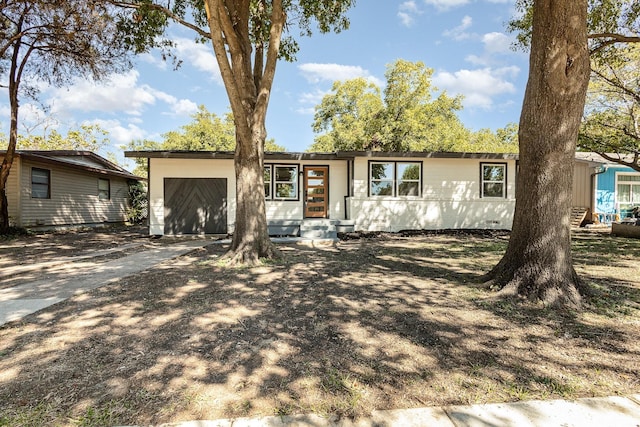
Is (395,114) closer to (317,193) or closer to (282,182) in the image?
(317,193)

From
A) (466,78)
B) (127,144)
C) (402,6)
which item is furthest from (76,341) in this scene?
(127,144)

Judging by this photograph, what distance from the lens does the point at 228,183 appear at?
11602 mm

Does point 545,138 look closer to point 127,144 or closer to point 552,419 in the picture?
point 552,419

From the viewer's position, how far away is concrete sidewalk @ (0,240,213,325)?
4.01 meters

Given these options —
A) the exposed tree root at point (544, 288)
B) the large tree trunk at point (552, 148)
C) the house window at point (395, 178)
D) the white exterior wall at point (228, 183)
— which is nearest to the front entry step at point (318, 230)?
the white exterior wall at point (228, 183)

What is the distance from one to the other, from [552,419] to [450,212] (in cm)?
1137

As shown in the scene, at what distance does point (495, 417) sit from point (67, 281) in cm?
605

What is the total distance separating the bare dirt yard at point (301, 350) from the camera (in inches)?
80.7

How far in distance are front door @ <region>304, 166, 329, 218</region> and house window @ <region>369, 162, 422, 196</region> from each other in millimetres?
1659

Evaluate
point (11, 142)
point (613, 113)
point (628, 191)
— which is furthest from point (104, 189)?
point (628, 191)

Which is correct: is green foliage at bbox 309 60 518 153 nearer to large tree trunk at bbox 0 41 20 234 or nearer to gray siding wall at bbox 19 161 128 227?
gray siding wall at bbox 19 161 128 227

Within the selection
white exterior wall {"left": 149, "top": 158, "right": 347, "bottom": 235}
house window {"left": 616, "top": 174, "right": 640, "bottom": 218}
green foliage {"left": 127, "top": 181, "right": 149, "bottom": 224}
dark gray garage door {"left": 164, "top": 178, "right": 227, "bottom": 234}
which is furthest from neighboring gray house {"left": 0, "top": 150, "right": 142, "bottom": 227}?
house window {"left": 616, "top": 174, "right": 640, "bottom": 218}

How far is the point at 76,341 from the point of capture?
9.66ft

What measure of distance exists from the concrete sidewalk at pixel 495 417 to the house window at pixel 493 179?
11.8 metres
